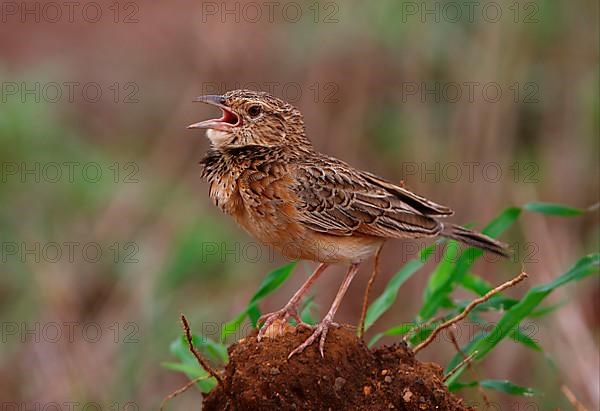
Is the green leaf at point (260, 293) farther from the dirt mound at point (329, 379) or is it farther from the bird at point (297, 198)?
the dirt mound at point (329, 379)

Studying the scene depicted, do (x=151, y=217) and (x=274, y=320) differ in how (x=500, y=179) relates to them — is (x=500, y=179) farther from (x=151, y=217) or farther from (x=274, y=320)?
(x=274, y=320)

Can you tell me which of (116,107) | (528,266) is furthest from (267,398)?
(116,107)

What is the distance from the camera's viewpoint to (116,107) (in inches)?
508

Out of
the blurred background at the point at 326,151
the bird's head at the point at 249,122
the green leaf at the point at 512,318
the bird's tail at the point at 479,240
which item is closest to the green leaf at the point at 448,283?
the bird's tail at the point at 479,240

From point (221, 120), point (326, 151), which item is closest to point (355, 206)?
point (221, 120)

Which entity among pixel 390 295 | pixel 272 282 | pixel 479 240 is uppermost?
pixel 479 240

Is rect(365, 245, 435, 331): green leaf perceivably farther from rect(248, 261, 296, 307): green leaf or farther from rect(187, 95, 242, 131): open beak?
rect(187, 95, 242, 131): open beak

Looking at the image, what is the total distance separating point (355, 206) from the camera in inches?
199

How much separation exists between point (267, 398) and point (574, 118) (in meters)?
5.71

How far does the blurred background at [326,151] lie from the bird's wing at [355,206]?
2783mm

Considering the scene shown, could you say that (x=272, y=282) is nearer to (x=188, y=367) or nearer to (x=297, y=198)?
(x=297, y=198)

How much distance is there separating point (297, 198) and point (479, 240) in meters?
0.86

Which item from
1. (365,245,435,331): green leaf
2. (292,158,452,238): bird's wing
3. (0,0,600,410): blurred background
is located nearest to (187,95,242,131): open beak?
(292,158,452,238): bird's wing

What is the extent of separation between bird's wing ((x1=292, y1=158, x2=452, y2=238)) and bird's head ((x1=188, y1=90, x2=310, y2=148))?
0.23 meters
